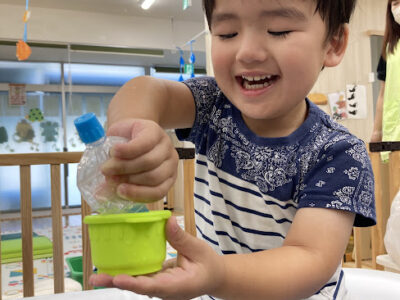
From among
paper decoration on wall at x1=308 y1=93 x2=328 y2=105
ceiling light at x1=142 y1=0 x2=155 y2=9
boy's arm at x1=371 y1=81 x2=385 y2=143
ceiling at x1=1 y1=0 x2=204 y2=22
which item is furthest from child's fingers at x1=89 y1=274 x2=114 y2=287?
ceiling light at x1=142 y1=0 x2=155 y2=9

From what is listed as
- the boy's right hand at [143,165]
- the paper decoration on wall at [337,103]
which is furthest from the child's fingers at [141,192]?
the paper decoration on wall at [337,103]

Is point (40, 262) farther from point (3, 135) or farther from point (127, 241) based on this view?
point (127, 241)

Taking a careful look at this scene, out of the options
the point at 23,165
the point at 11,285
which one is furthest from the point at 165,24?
the point at 23,165

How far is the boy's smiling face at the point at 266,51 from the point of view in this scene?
0.50 metres

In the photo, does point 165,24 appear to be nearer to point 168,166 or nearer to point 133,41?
point 133,41

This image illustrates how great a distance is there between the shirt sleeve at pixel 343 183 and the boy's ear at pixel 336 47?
0.41ft

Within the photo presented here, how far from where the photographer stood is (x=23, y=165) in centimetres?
142

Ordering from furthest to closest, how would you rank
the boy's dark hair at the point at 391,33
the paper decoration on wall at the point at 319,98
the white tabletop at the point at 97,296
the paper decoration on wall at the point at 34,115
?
1. the paper decoration on wall at the point at 34,115
2. the paper decoration on wall at the point at 319,98
3. the boy's dark hair at the point at 391,33
4. the white tabletop at the point at 97,296

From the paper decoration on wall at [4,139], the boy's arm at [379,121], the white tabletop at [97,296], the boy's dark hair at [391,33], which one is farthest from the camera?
the paper decoration on wall at [4,139]

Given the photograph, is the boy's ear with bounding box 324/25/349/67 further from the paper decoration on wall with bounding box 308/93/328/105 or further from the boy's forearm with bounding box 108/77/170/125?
the paper decoration on wall with bounding box 308/93/328/105

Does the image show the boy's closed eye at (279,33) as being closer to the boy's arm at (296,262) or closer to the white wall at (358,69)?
the boy's arm at (296,262)

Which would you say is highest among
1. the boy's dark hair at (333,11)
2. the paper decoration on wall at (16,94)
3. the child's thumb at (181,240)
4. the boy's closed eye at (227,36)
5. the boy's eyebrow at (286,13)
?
the paper decoration on wall at (16,94)

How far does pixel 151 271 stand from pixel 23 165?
1.22 metres

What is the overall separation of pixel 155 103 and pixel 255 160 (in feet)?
0.57
